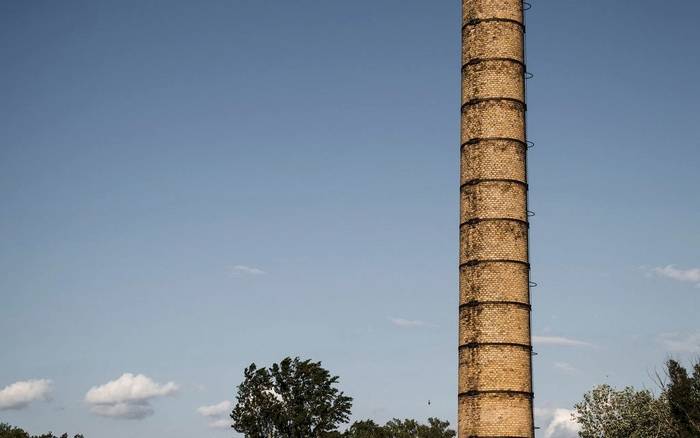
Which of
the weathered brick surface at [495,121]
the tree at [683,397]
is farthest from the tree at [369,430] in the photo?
the weathered brick surface at [495,121]

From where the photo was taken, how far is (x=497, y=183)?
2895 cm

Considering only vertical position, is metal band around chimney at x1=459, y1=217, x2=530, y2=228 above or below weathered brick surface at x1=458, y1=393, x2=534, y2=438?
above

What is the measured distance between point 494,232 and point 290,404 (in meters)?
18.0

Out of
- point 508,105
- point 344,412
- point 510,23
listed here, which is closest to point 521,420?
point 508,105

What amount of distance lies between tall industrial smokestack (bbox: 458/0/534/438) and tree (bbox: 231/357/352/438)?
15331 mm

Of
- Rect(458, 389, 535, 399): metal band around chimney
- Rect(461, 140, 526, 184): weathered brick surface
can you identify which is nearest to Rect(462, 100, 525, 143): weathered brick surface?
Rect(461, 140, 526, 184): weathered brick surface

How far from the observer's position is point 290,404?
140 ft

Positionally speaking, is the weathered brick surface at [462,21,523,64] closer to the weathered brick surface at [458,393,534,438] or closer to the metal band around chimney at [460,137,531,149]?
the metal band around chimney at [460,137,531,149]

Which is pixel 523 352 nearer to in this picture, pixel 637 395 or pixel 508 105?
pixel 508 105

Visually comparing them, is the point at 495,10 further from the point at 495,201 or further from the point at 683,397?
the point at 683,397

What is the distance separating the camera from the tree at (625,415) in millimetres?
42438

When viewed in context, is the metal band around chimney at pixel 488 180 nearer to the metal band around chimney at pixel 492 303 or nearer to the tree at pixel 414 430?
the metal band around chimney at pixel 492 303

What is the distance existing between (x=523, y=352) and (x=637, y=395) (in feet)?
61.1

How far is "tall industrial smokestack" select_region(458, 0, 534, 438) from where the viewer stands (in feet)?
90.7
